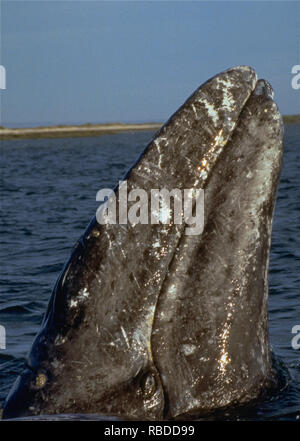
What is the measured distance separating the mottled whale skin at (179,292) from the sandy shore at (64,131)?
9881 cm

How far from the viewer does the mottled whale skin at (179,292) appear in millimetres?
4789

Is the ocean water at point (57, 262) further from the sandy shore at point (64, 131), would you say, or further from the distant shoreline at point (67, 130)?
the sandy shore at point (64, 131)

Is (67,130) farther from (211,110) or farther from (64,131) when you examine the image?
(211,110)

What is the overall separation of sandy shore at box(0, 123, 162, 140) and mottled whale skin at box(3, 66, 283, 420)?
9881 cm

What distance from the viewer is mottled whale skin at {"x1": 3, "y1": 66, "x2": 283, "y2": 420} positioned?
4.79m

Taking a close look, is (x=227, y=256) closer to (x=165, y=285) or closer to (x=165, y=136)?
(x=165, y=285)

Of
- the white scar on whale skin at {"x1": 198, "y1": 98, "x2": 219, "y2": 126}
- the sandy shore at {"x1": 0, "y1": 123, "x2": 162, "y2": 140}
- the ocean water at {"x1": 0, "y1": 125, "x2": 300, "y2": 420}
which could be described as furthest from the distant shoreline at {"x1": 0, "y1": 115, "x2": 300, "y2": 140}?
the white scar on whale skin at {"x1": 198, "y1": 98, "x2": 219, "y2": 126}

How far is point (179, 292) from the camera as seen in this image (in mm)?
4988

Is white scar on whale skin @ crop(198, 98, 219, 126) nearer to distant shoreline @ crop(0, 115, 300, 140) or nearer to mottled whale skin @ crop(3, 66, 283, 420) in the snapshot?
mottled whale skin @ crop(3, 66, 283, 420)

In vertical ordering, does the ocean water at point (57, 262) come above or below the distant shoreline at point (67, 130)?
above

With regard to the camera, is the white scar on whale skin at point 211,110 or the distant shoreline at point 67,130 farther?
the distant shoreline at point 67,130

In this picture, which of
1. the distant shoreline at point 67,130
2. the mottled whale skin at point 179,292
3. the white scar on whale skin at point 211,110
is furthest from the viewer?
the distant shoreline at point 67,130

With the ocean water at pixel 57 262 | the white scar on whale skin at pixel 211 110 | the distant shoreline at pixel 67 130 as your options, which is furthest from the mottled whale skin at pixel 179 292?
the distant shoreline at pixel 67 130

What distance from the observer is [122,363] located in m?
4.80
